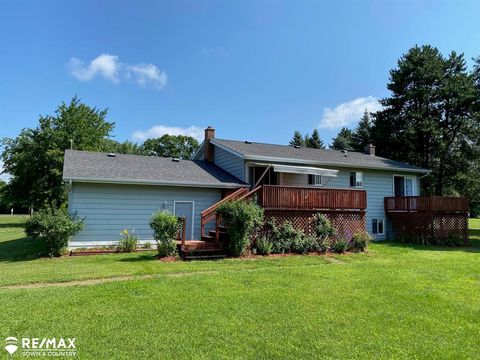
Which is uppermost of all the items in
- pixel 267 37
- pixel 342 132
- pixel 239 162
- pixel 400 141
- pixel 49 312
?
pixel 342 132

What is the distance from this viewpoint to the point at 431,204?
656 inches

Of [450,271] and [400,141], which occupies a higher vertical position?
[400,141]

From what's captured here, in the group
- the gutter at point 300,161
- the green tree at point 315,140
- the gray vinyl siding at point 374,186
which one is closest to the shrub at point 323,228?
the gutter at point 300,161

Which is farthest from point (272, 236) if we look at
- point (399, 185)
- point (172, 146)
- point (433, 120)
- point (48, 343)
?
point (172, 146)

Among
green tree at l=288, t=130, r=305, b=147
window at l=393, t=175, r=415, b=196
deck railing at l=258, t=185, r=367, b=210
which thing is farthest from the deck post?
green tree at l=288, t=130, r=305, b=147

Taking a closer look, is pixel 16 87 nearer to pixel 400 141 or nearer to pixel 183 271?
pixel 183 271

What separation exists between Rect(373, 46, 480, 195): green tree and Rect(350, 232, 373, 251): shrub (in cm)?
1790

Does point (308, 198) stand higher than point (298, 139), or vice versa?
point (298, 139)

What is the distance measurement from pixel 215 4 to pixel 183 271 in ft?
35.0

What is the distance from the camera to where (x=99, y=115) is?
35.3 metres

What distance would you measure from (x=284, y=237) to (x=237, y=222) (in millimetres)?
2320

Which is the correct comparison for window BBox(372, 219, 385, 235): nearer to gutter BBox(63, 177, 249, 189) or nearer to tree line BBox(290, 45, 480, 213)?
A: gutter BBox(63, 177, 249, 189)

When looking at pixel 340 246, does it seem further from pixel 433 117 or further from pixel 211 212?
pixel 433 117

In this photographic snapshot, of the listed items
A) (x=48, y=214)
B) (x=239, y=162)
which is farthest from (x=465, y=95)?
(x=48, y=214)
